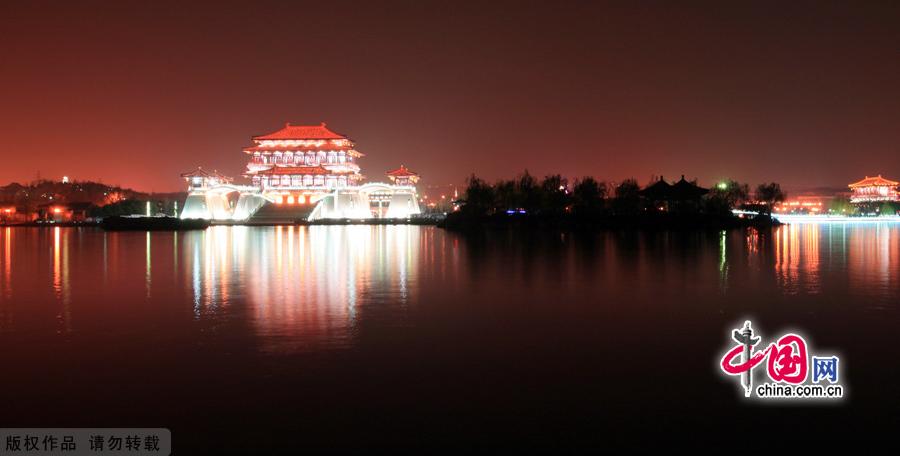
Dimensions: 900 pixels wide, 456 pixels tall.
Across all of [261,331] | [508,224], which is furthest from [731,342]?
[508,224]

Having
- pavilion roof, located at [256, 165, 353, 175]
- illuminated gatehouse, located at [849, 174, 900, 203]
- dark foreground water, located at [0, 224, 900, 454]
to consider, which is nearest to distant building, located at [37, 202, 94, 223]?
pavilion roof, located at [256, 165, 353, 175]

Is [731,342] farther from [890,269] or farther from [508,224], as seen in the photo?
[508,224]

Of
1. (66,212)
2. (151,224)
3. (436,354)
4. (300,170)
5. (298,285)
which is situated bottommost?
(436,354)

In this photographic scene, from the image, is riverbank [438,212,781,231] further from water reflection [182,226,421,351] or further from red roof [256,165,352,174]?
water reflection [182,226,421,351]

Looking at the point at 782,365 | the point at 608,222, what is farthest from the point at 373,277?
the point at 608,222

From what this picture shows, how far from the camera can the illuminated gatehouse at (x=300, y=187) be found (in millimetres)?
61531

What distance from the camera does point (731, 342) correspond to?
1052 centimetres

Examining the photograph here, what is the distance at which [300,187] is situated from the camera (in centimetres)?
6328

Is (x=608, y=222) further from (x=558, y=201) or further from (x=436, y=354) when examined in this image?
(x=436, y=354)

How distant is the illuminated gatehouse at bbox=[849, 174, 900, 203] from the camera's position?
108562mm

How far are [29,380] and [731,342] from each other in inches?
327

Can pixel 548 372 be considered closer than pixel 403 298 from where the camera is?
Yes

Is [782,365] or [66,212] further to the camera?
[66,212]

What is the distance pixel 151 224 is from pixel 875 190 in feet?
317
